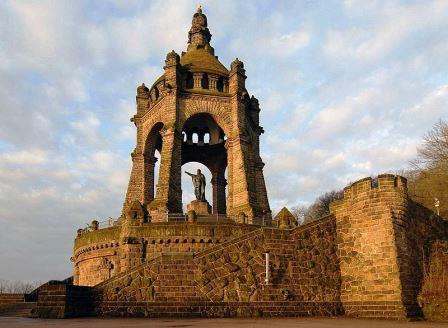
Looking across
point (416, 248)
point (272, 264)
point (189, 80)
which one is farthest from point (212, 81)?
point (416, 248)

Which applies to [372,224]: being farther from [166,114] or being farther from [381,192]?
[166,114]

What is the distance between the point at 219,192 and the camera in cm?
3559

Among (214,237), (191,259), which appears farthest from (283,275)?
(214,237)

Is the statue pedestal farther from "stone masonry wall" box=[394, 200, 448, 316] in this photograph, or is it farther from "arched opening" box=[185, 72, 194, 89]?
"stone masonry wall" box=[394, 200, 448, 316]

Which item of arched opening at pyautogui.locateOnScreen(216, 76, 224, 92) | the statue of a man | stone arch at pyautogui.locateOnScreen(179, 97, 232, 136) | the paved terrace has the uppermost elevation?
arched opening at pyautogui.locateOnScreen(216, 76, 224, 92)

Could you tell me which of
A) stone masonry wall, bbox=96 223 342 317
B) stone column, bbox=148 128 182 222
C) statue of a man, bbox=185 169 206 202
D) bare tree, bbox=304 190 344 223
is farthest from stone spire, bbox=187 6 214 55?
bare tree, bbox=304 190 344 223

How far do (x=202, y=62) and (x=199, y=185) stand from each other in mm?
9698

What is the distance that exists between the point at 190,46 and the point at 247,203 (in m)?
16.2

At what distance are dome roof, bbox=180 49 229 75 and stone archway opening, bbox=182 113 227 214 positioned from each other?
370 centimetres

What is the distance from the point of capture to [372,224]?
1756 centimetres

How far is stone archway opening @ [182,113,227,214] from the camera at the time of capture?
35.1m

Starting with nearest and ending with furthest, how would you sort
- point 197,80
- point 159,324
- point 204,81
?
point 159,324
point 197,80
point 204,81

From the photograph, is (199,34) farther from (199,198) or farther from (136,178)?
(199,198)

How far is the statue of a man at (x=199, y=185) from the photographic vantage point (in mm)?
30641
